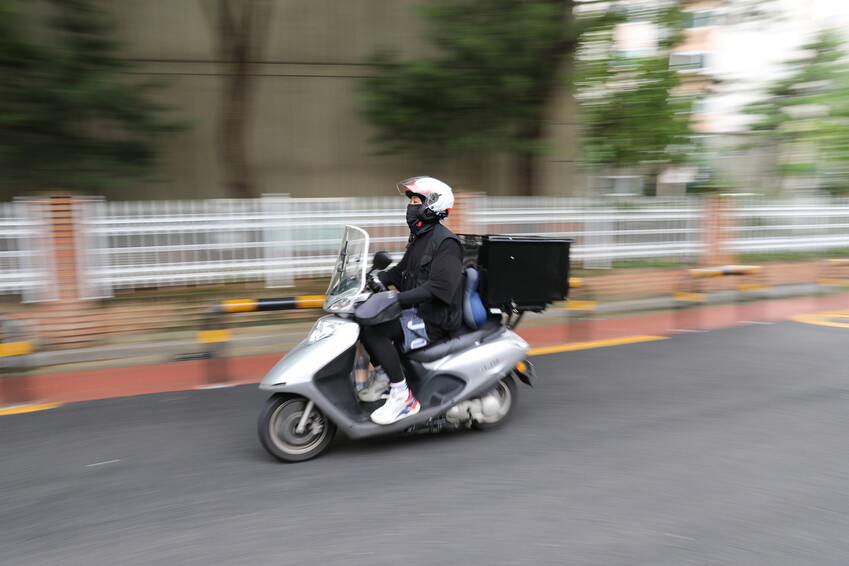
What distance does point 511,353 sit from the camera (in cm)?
444

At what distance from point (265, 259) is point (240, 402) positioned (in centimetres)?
322

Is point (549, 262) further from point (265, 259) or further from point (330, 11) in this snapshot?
point (330, 11)

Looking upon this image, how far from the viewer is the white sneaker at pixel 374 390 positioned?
430 cm

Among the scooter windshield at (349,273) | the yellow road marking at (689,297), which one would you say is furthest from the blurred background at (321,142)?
the scooter windshield at (349,273)

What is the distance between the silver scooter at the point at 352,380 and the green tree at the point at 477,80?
575 centimetres

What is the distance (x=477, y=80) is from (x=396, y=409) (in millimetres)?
6689

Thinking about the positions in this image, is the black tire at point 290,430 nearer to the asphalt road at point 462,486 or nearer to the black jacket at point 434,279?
the asphalt road at point 462,486

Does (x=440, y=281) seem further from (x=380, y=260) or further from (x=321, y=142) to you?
(x=321, y=142)

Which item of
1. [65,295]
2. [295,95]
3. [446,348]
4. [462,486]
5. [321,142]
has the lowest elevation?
[462,486]

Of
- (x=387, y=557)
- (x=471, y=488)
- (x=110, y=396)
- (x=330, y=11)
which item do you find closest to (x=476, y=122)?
(x=330, y=11)

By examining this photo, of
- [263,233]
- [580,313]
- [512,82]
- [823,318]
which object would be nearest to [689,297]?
[823,318]

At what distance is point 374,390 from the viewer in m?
4.33

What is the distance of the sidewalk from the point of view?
5.98 meters

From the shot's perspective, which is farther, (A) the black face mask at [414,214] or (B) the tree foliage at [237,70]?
(B) the tree foliage at [237,70]
